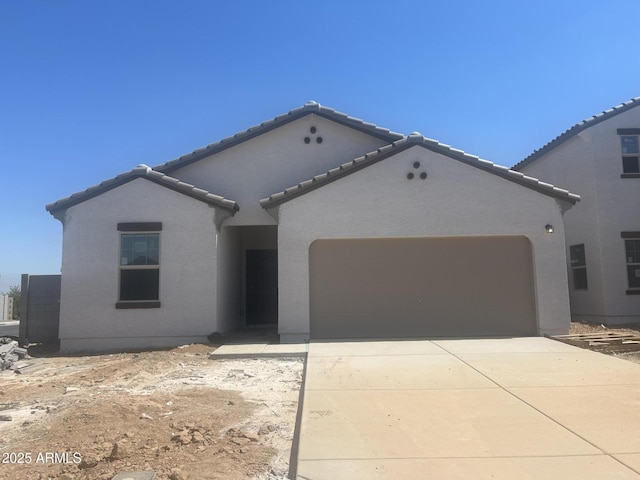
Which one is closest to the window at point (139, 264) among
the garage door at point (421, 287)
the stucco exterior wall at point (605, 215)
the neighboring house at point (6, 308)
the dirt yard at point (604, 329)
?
the garage door at point (421, 287)

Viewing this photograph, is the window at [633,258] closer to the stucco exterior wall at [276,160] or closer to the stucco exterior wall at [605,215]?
the stucco exterior wall at [605,215]

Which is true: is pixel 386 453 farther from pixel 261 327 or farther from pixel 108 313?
pixel 261 327

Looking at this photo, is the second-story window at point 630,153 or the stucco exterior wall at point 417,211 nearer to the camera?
the stucco exterior wall at point 417,211

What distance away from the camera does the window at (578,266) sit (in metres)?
A: 16.0

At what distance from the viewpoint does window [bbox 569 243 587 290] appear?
1595 cm

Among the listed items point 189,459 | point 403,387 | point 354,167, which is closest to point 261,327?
point 354,167

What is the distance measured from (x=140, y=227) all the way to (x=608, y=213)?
13.3m

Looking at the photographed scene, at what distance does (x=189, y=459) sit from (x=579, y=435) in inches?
153

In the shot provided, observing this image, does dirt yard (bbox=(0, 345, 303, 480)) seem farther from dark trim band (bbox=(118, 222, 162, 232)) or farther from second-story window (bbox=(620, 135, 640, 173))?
second-story window (bbox=(620, 135, 640, 173))

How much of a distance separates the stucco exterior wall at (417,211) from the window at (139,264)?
315cm

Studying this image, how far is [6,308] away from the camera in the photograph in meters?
26.7

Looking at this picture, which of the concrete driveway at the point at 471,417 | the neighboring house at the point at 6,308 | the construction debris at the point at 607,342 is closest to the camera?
the concrete driveway at the point at 471,417

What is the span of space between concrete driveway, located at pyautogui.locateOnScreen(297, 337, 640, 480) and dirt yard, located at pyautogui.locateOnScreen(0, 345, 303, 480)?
49 centimetres

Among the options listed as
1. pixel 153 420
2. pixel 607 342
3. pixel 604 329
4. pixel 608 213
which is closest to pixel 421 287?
pixel 607 342
